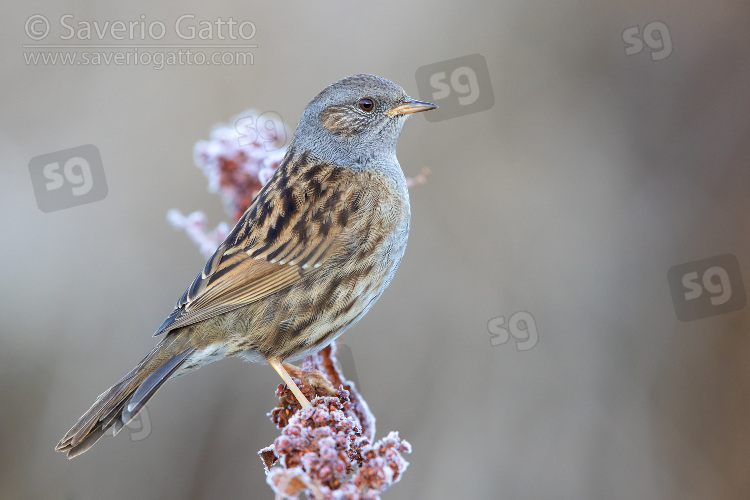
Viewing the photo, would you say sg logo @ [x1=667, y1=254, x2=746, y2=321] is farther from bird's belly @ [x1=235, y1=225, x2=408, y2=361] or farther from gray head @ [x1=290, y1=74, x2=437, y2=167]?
bird's belly @ [x1=235, y1=225, x2=408, y2=361]

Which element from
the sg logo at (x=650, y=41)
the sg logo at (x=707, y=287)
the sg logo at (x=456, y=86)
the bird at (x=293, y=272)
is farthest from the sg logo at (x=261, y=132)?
the sg logo at (x=650, y=41)

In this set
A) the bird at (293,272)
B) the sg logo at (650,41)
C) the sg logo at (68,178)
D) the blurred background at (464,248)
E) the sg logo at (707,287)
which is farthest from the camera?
the sg logo at (650,41)

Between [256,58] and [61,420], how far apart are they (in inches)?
110

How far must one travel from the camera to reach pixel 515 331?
491cm

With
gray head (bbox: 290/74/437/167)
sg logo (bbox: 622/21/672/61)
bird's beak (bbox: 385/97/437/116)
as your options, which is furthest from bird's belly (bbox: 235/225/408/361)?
sg logo (bbox: 622/21/672/61)

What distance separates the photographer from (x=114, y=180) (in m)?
5.45

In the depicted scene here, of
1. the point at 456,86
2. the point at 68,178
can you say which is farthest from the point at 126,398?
the point at 456,86

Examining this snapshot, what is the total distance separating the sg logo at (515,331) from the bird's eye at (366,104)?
185cm

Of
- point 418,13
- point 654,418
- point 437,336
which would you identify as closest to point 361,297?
point 437,336

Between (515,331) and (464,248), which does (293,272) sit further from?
(464,248)

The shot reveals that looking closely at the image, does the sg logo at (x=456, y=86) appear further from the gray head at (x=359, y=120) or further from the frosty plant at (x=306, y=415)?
the frosty plant at (x=306, y=415)

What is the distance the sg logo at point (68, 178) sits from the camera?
15.2 ft

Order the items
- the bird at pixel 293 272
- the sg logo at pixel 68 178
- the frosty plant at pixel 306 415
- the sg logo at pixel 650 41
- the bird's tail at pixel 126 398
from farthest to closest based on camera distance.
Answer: the sg logo at pixel 650 41 < the sg logo at pixel 68 178 < the bird at pixel 293 272 < the bird's tail at pixel 126 398 < the frosty plant at pixel 306 415

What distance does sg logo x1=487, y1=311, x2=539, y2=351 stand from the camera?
4.84 metres
